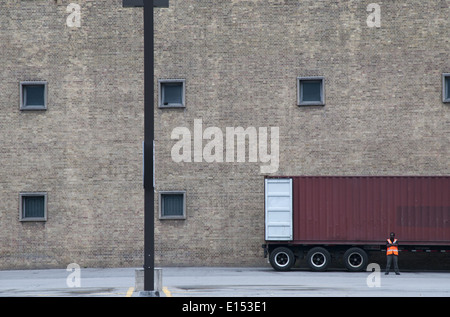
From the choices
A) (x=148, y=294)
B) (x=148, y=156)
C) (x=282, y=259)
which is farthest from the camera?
(x=282, y=259)

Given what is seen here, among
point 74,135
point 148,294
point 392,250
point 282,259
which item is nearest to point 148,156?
point 148,294

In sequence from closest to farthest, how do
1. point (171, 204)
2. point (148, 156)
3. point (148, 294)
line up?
point (148, 294)
point (148, 156)
point (171, 204)

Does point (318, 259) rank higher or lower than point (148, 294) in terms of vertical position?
lower

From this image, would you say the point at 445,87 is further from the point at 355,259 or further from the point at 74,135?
the point at 74,135

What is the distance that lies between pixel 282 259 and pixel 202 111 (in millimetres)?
6780

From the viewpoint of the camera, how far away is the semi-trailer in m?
26.3

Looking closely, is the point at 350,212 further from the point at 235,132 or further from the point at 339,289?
the point at 339,289

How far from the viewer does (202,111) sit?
29.2 meters

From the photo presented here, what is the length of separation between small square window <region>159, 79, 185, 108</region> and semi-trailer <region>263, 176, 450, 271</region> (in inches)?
213

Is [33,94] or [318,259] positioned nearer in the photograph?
[318,259]

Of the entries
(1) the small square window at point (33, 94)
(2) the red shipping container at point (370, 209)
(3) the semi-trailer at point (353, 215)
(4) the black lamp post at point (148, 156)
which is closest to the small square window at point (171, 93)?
(1) the small square window at point (33, 94)

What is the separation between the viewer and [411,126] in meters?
28.8

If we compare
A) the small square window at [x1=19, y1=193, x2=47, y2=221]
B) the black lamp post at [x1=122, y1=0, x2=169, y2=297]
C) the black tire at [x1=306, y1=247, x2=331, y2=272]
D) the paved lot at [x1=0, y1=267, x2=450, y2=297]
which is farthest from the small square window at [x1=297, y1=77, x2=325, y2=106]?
the black lamp post at [x1=122, y1=0, x2=169, y2=297]
